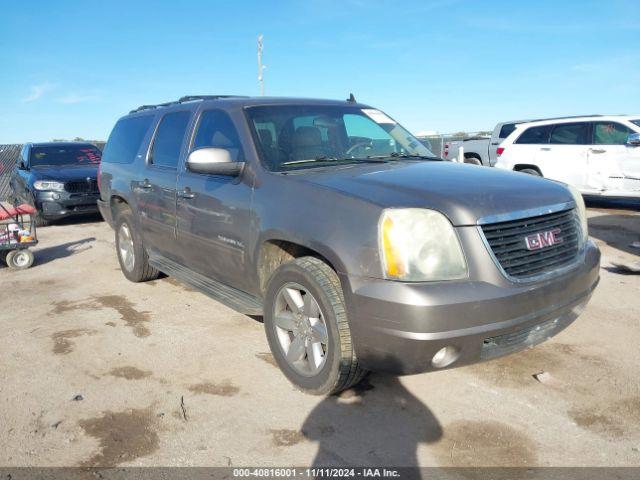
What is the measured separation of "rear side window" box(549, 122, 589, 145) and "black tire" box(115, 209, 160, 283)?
28.5ft

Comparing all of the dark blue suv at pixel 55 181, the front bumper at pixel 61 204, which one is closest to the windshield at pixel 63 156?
the dark blue suv at pixel 55 181

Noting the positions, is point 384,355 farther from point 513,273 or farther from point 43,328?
point 43,328

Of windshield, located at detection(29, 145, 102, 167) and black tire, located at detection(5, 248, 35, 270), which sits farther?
windshield, located at detection(29, 145, 102, 167)

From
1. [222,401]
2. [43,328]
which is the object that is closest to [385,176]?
[222,401]

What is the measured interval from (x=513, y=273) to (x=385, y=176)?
3.13ft

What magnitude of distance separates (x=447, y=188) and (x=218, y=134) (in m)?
1.95

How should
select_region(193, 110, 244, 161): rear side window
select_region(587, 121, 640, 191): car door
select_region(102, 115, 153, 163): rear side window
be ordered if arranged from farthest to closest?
select_region(587, 121, 640, 191): car door → select_region(102, 115, 153, 163): rear side window → select_region(193, 110, 244, 161): rear side window

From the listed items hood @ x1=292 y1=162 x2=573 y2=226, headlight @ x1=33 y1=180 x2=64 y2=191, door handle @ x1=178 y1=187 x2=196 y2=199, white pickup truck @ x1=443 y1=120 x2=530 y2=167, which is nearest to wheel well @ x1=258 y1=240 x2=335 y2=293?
hood @ x1=292 y1=162 x2=573 y2=226

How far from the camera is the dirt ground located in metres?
2.58

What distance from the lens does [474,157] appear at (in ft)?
46.4

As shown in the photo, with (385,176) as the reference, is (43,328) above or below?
below

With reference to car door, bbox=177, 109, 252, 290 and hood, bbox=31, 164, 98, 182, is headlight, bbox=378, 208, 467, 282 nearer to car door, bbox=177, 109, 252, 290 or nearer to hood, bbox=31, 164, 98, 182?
car door, bbox=177, 109, 252, 290

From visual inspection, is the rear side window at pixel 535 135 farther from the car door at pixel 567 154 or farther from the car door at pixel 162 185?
the car door at pixel 162 185

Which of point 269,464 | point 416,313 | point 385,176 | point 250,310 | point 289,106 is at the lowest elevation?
point 269,464
